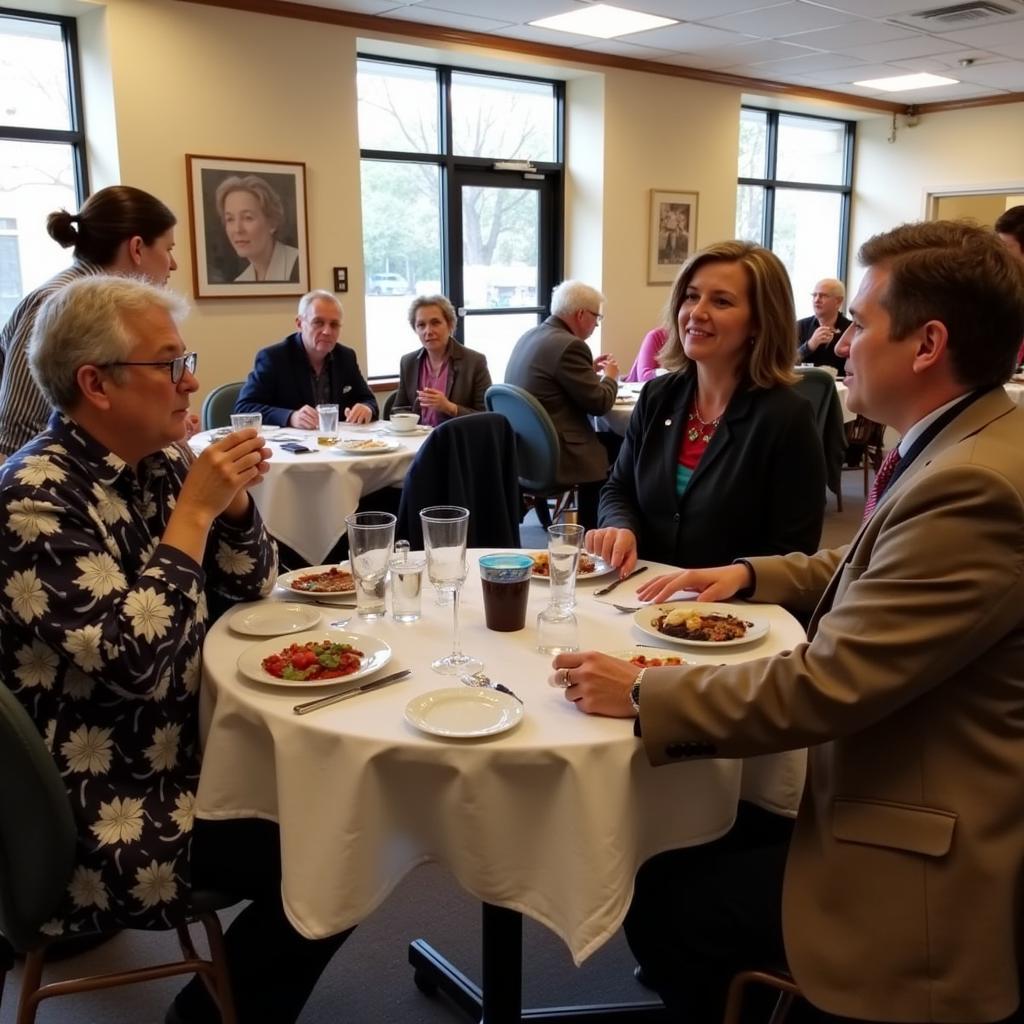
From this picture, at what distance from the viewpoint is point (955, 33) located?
6.27 metres

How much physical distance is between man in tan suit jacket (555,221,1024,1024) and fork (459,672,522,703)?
0.15 meters

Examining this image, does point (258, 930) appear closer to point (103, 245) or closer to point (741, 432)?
point (741, 432)

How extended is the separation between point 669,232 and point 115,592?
22.6 ft

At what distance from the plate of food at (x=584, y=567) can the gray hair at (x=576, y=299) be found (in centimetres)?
303

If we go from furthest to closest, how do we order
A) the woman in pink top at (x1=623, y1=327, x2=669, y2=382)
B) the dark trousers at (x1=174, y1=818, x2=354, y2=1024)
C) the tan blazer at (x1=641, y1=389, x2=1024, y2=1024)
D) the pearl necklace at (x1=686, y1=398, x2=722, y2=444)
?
1. the woman in pink top at (x1=623, y1=327, x2=669, y2=382)
2. the pearl necklace at (x1=686, y1=398, x2=722, y2=444)
3. the dark trousers at (x1=174, y1=818, x2=354, y2=1024)
4. the tan blazer at (x1=641, y1=389, x2=1024, y2=1024)

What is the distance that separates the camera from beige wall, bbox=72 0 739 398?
195 inches

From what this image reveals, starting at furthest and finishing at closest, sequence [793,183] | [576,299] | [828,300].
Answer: [793,183], [828,300], [576,299]

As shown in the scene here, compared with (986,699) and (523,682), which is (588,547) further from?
(986,699)

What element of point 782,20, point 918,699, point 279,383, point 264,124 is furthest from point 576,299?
point 918,699

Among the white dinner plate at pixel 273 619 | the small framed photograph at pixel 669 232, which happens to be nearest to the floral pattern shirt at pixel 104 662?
the white dinner plate at pixel 273 619

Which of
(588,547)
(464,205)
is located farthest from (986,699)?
(464,205)

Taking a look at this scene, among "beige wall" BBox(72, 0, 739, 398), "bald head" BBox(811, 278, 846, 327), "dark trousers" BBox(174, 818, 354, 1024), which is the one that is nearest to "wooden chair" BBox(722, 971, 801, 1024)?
"dark trousers" BBox(174, 818, 354, 1024)

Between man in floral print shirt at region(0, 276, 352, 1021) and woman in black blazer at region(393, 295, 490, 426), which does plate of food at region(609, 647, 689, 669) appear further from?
woman in black blazer at region(393, 295, 490, 426)

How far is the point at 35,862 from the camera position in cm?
137
